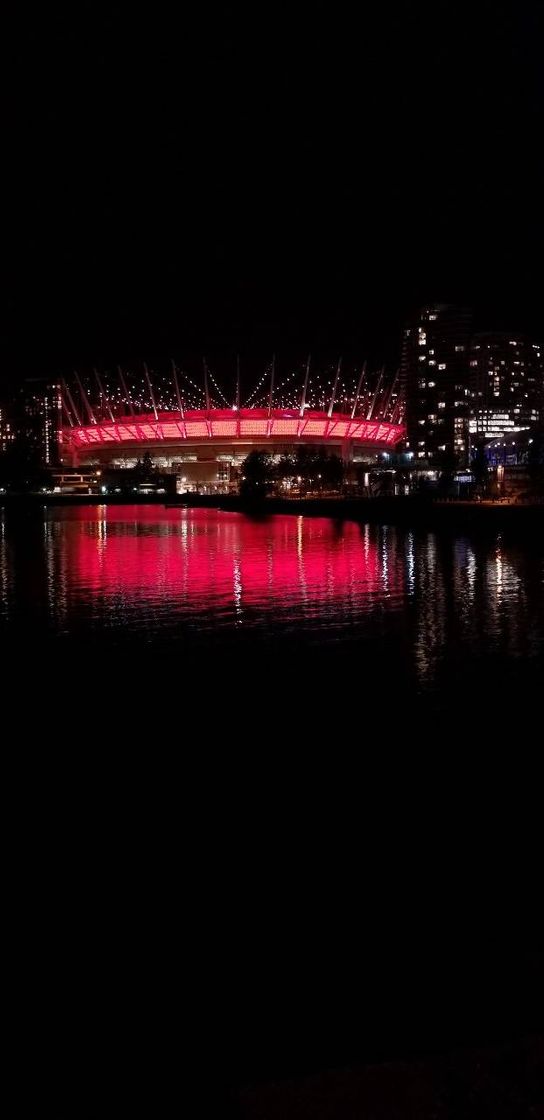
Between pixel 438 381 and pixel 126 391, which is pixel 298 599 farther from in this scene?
pixel 438 381

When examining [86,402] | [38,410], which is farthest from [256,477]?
[38,410]

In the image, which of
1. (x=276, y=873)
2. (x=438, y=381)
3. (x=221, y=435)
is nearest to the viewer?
(x=276, y=873)

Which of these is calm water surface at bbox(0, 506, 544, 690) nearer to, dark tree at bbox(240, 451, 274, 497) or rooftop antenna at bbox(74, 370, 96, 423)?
dark tree at bbox(240, 451, 274, 497)

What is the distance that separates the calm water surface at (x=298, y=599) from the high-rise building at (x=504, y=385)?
310 ft

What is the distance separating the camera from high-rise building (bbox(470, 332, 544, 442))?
113625mm

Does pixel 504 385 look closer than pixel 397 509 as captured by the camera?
No

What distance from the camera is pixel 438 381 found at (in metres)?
115

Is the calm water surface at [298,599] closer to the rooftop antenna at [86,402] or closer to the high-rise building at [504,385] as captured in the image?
the rooftop antenna at [86,402]

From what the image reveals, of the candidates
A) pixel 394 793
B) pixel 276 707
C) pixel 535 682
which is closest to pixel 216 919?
pixel 394 793

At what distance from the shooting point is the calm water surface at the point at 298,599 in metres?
9.36

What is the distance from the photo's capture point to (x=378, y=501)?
39.4 meters

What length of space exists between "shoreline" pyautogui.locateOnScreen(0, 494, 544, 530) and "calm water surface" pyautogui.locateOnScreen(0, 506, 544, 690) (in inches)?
212

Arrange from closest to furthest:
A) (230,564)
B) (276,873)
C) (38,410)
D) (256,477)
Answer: (276,873) → (230,564) → (256,477) → (38,410)

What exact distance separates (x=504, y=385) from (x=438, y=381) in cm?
935
